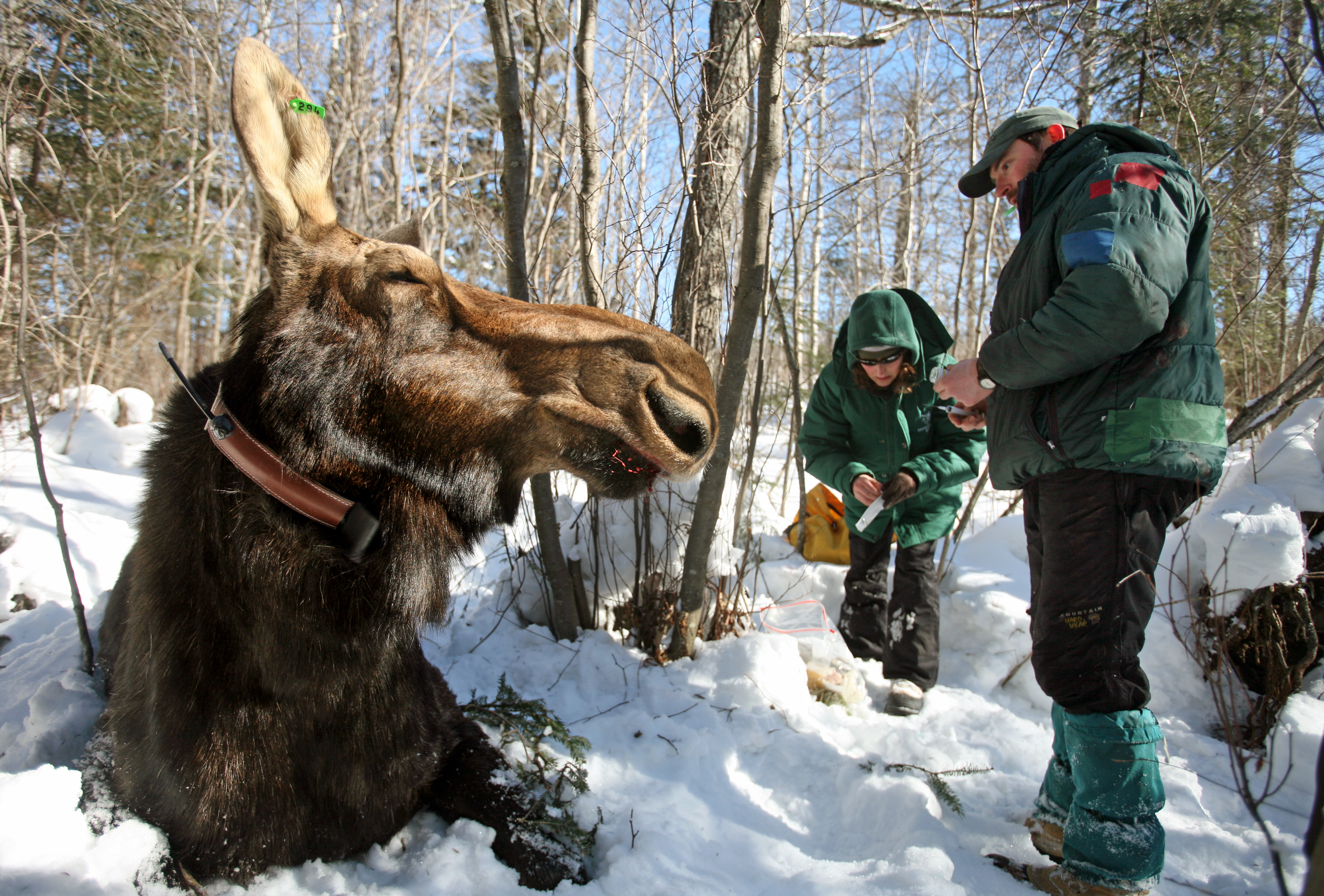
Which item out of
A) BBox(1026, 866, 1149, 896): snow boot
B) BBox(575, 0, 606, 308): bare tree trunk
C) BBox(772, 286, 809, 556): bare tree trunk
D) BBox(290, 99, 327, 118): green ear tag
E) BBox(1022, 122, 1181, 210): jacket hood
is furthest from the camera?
BBox(772, 286, 809, 556): bare tree trunk

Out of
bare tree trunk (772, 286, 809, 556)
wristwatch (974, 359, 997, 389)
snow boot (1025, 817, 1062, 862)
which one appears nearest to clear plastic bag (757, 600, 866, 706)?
bare tree trunk (772, 286, 809, 556)

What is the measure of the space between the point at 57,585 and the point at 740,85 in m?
5.38

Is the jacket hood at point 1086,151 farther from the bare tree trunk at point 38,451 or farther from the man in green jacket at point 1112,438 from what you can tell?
the bare tree trunk at point 38,451

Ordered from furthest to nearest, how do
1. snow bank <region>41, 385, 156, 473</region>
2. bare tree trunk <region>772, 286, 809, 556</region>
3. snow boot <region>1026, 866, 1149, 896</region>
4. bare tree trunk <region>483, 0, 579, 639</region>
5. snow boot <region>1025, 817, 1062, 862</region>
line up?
snow bank <region>41, 385, 156, 473</region>
bare tree trunk <region>772, 286, 809, 556</region>
bare tree trunk <region>483, 0, 579, 639</region>
snow boot <region>1025, 817, 1062, 862</region>
snow boot <region>1026, 866, 1149, 896</region>

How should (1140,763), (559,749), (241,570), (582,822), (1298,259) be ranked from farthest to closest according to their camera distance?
(1298,259) < (559,749) < (582,822) < (1140,763) < (241,570)

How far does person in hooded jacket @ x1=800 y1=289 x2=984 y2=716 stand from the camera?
3.67m

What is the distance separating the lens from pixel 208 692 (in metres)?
1.88

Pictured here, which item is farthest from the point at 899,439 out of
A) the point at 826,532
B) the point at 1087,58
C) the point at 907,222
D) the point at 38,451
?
the point at 907,222

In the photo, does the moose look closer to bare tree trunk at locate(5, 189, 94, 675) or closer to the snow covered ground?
the snow covered ground

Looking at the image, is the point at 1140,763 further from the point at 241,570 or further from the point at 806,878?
the point at 241,570

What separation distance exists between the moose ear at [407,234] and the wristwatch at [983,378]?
2.34 m

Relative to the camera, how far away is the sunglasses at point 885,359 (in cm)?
370

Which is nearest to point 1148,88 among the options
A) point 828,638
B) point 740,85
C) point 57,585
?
point 740,85

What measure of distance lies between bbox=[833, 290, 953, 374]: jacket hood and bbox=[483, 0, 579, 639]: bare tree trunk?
183cm
